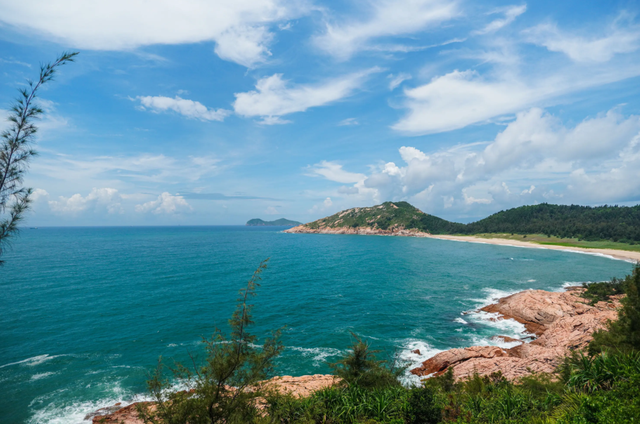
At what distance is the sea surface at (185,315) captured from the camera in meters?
21.7

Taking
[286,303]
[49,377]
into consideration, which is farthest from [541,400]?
[49,377]

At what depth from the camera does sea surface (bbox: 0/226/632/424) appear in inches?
856

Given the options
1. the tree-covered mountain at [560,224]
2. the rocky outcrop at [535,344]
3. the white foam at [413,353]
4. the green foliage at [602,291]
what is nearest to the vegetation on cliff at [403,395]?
the rocky outcrop at [535,344]

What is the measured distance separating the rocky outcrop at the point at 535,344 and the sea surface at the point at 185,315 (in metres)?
2.59

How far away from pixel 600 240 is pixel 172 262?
556 ft

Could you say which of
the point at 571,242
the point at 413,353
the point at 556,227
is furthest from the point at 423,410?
the point at 556,227

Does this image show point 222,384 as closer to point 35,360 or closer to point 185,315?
point 35,360

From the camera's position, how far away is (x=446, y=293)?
152 ft

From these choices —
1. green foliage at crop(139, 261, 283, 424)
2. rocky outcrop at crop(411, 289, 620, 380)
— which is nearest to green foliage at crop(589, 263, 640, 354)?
rocky outcrop at crop(411, 289, 620, 380)

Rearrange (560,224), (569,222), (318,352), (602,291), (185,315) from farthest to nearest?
(560,224)
(569,222)
(602,291)
(185,315)
(318,352)

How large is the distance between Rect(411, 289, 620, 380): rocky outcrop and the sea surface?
8.50ft

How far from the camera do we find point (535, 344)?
26.5 m

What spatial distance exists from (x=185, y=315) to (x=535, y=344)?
39.4m

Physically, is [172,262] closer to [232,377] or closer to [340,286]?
[340,286]
